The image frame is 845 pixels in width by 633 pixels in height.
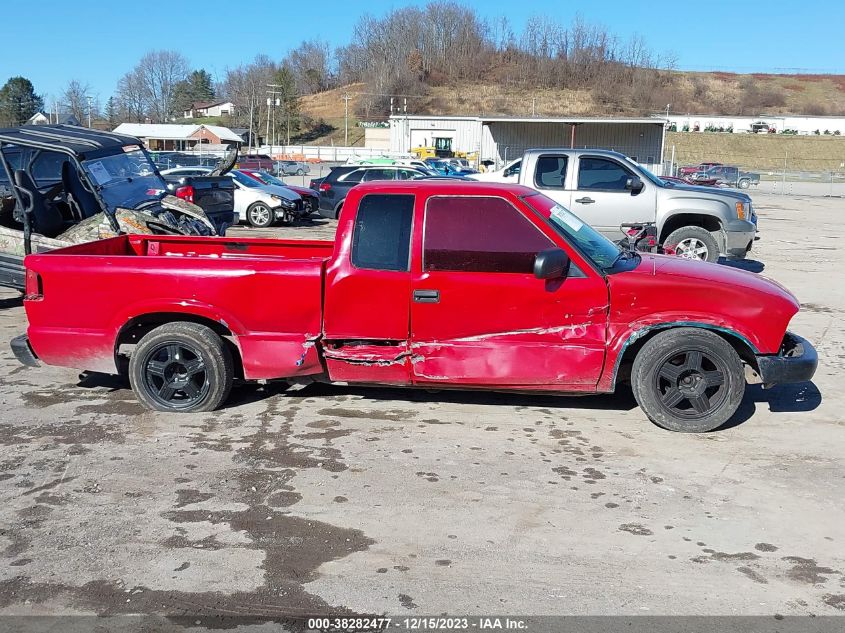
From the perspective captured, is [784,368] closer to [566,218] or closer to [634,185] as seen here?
[566,218]

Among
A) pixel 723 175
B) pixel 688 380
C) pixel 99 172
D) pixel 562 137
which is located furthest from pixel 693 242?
pixel 562 137

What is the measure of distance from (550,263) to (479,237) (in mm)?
577

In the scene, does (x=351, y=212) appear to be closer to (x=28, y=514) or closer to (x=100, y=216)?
(x=28, y=514)

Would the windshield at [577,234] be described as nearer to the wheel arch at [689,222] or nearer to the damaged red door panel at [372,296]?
the damaged red door panel at [372,296]

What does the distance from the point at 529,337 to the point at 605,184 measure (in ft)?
25.5

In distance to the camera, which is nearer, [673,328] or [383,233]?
[673,328]

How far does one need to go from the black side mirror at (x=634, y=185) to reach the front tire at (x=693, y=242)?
2.81ft

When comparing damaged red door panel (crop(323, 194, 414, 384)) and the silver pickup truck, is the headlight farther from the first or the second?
damaged red door panel (crop(323, 194, 414, 384))

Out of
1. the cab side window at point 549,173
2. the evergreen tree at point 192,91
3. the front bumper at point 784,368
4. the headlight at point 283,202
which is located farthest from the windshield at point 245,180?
the evergreen tree at point 192,91

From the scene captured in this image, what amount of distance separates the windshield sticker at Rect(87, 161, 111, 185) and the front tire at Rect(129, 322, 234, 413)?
15.2ft

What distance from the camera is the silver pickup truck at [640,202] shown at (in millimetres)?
12383

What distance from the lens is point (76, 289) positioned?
5.87m

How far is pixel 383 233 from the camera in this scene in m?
5.71

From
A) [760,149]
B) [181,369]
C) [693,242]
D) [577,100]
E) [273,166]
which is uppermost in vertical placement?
[577,100]
